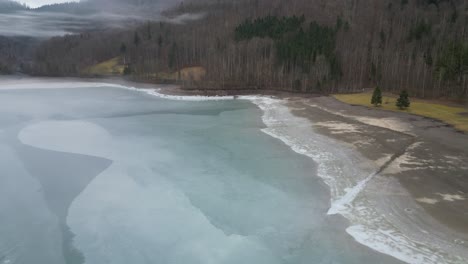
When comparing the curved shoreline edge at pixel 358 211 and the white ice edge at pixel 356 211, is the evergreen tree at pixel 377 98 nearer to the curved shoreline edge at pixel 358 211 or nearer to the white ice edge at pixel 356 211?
the white ice edge at pixel 356 211

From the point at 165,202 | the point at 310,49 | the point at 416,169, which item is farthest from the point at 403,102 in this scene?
the point at 310,49

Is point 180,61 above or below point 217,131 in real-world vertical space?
above

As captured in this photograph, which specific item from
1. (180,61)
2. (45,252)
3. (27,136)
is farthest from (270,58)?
(45,252)

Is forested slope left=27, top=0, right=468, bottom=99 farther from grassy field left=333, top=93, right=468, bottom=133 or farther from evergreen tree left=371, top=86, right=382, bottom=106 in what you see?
evergreen tree left=371, top=86, right=382, bottom=106

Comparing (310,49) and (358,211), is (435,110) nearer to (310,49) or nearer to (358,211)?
(358,211)

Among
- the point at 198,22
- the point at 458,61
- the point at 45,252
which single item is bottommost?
the point at 45,252

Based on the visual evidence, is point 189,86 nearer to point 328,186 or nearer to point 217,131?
point 217,131

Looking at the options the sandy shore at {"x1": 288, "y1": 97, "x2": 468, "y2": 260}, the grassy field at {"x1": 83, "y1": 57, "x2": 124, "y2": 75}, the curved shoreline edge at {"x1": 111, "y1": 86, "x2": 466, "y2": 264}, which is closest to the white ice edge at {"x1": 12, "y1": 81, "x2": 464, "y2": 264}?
the curved shoreline edge at {"x1": 111, "y1": 86, "x2": 466, "y2": 264}
